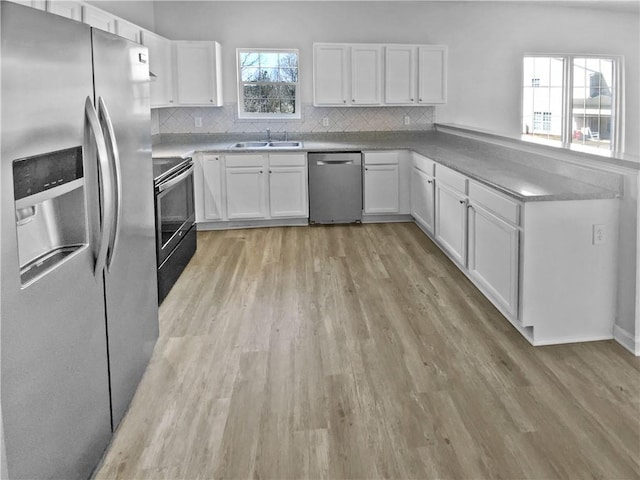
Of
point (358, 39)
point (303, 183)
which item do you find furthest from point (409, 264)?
point (358, 39)

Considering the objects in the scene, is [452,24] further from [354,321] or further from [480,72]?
[354,321]

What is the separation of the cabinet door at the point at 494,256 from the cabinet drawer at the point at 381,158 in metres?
2.23

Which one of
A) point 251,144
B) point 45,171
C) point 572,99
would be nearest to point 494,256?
point 45,171

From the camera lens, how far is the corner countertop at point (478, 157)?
3074mm

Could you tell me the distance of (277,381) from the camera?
2703 millimetres

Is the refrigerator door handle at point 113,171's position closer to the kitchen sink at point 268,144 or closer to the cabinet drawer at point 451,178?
the cabinet drawer at point 451,178

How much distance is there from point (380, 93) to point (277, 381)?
4433 mm

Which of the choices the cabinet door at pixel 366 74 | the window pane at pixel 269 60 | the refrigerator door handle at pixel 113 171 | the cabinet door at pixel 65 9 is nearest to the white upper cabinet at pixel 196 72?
the window pane at pixel 269 60

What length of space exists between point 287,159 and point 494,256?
300 centimetres

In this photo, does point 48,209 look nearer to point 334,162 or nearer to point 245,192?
point 245,192

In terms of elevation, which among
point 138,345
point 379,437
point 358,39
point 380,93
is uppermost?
point 358,39

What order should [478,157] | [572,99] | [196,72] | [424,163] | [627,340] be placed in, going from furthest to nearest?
[572,99] → [196,72] → [424,163] → [478,157] → [627,340]

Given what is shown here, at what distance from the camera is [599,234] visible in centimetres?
301

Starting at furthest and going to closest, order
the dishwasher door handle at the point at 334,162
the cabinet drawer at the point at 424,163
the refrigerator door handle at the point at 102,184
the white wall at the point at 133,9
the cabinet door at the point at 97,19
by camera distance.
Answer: the dishwasher door handle at the point at 334,162
the cabinet drawer at the point at 424,163
the white wall at the point at 133,9
the cabinet door at the point at 97,19
the refrigerator door handle at the point at 102,184
